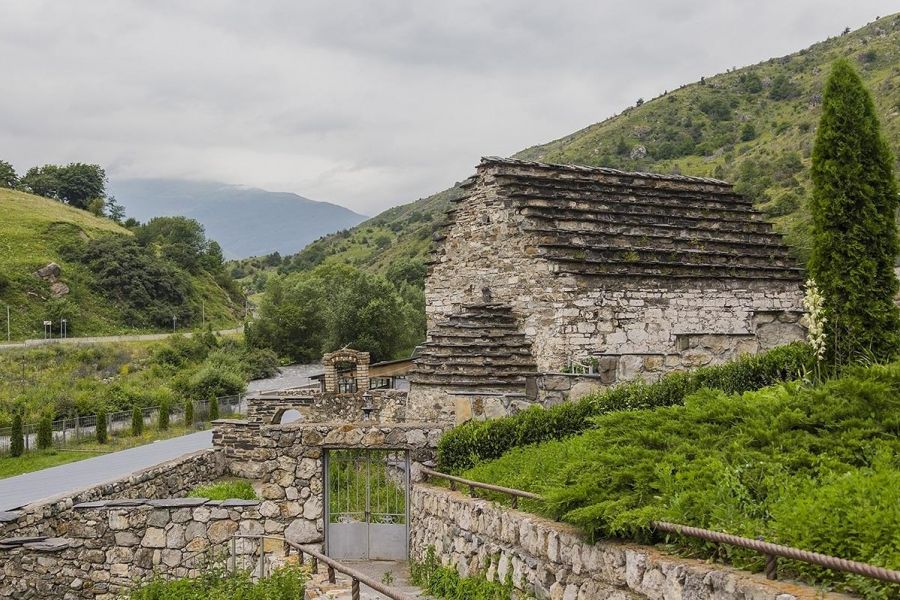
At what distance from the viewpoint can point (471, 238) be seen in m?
19.0

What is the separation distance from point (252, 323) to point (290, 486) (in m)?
53.8

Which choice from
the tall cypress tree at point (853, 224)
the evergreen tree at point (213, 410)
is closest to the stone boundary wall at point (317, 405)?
→ the evergreen tree at point (213, 410)

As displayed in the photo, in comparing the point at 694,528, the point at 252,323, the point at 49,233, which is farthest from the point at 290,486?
the point at 49,233

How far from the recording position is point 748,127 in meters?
76.0

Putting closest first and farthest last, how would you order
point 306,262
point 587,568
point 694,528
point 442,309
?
point 694,528 < point 587,568 < point 442,309 < point 306,262

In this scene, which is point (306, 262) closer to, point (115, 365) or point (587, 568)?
point (115, 365)

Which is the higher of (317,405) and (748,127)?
(748,127)

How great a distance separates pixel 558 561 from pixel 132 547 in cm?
725

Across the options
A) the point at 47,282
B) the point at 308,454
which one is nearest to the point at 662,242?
the point at 308,454

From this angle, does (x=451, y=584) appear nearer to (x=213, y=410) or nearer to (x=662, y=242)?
(x=662, y=242)

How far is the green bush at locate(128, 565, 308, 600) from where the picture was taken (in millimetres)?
9336

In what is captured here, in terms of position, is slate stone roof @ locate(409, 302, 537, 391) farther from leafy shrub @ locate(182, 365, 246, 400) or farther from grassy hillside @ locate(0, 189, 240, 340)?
grassy hillside @ locate(0, 189, 240, 340)

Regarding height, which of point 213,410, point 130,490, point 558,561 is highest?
point 558,561

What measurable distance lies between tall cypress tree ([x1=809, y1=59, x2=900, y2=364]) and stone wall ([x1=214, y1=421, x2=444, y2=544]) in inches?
236
